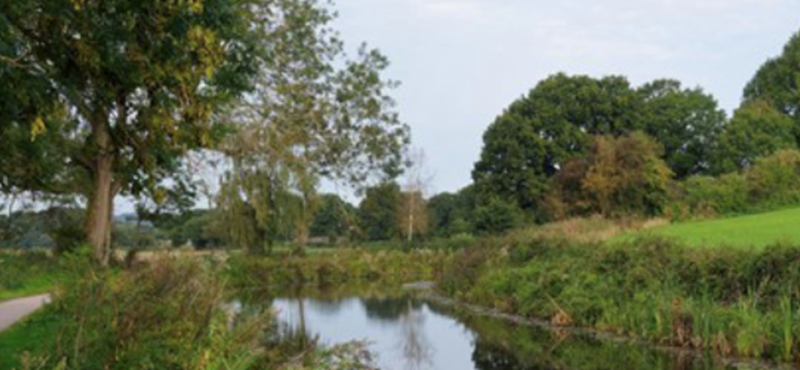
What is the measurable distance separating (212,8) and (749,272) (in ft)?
44.6

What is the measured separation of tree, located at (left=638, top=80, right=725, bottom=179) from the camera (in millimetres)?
64688

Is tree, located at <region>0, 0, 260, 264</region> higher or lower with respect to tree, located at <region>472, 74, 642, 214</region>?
lower

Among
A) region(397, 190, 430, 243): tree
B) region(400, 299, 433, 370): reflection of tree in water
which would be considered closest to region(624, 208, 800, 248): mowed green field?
region(400, 299, 433, 370): reflection of tree in water

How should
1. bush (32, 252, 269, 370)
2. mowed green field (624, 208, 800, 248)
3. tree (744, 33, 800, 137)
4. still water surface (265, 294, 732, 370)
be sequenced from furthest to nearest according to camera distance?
tree (744, 33, 800, 137)
mowed green field (624, 208, 800, 248)
still water surface (265, 294, 732, 370)
bush (32, 252, 269, 370)

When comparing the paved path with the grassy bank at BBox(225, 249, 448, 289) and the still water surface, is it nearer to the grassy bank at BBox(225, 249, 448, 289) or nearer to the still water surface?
the still water surface

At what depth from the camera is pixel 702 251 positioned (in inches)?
787

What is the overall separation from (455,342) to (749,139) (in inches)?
1796

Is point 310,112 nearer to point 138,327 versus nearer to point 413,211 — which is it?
point 138,327

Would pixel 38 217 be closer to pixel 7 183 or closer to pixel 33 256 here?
pixel 33 256

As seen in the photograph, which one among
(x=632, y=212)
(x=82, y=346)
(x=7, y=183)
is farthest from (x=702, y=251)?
(x=632, y=212)

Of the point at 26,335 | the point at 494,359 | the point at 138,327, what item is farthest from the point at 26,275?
the point at 138,327

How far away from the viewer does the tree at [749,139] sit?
193ft

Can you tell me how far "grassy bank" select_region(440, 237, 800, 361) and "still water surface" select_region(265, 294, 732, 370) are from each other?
840 mm

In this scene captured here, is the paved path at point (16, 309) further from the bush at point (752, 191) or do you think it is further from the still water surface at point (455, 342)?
the bush at point (752, 191)
